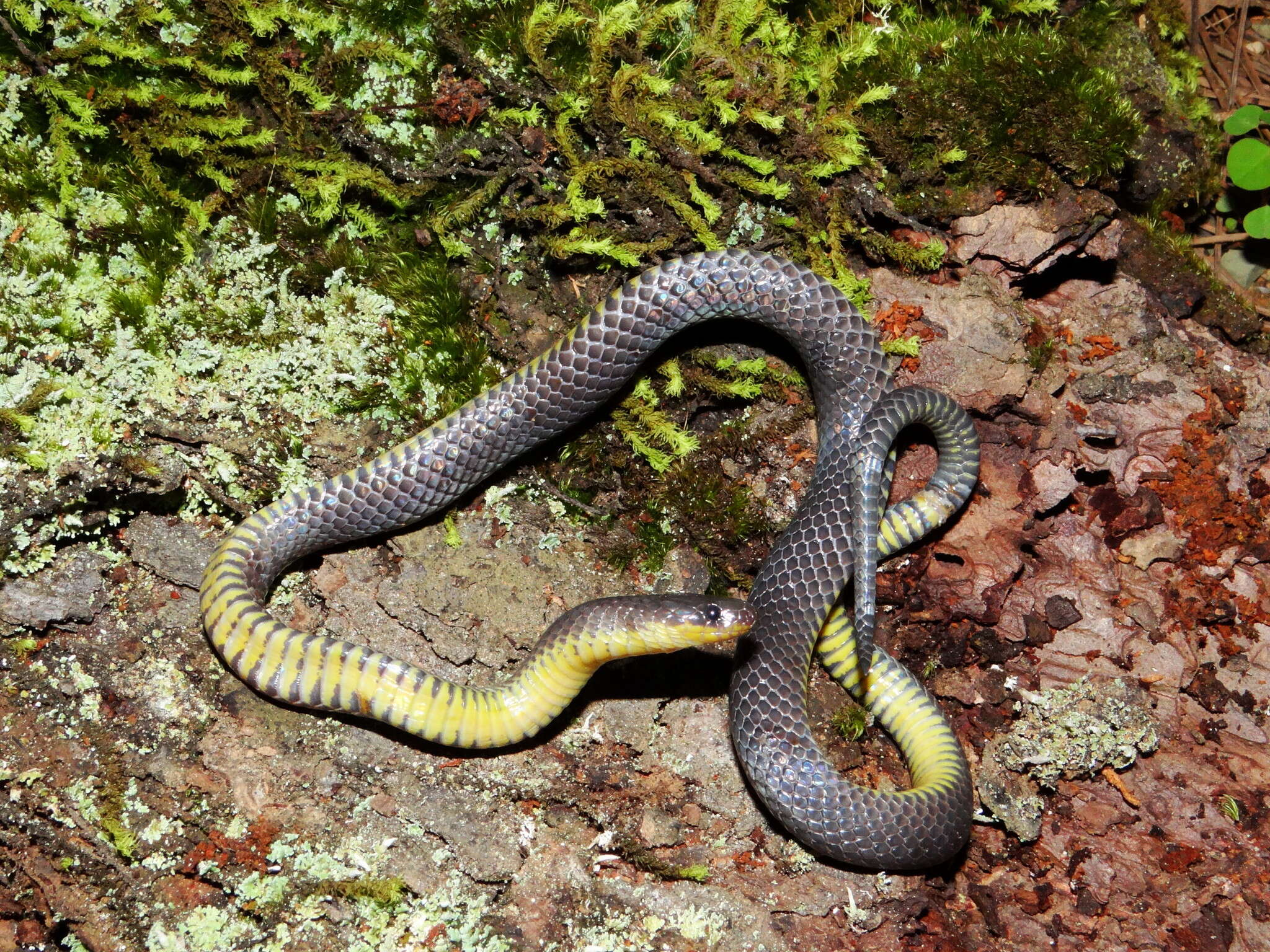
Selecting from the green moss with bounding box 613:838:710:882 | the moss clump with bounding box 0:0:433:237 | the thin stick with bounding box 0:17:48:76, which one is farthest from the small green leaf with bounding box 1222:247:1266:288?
the thin stick with bounding box 0:17:48:76

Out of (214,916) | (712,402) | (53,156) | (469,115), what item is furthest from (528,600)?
(53,156)

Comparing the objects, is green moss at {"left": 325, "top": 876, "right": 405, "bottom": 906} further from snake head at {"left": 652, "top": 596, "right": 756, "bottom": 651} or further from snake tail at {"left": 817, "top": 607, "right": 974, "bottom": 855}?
snake tail at {"left": 817, "top": 607, "right": 974, "bottom": 855}

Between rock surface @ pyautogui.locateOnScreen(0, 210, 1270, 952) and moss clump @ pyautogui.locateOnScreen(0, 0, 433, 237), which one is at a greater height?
moss clump @ pyautogui.locateOnScreen(0, 0, 433, 237)

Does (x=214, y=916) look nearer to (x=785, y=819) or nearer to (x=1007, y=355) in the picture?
(x=785, y=819)

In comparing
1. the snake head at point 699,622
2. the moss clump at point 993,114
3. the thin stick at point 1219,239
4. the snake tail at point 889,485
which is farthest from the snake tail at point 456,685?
the thin stick at point 1219,239

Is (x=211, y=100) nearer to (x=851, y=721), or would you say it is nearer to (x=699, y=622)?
(x=699, y=622)

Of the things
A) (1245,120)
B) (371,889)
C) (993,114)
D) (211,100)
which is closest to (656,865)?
(371,889)
